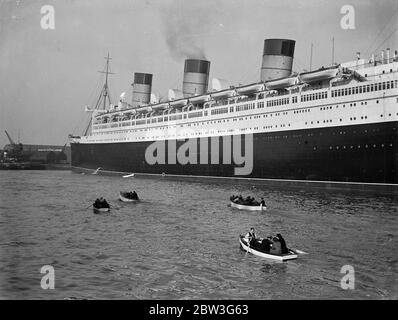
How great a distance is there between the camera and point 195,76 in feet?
216

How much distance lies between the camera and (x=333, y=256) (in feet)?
52.4

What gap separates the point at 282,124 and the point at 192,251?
30.3 meters

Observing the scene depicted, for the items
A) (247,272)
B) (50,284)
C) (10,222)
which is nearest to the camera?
(50,284)

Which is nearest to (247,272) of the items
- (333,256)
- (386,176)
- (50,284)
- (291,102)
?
(333,256)

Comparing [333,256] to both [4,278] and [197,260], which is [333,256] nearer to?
[197,260]

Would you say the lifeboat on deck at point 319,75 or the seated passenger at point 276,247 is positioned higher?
the lifeboat on deck at point 319,75

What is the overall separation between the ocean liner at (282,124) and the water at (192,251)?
8312mm

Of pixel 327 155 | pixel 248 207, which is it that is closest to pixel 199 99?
pixel 327 155

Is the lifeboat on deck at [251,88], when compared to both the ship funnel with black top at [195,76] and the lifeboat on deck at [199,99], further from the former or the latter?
the ship funnel with black top at [195,76]

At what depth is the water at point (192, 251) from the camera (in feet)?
40.2

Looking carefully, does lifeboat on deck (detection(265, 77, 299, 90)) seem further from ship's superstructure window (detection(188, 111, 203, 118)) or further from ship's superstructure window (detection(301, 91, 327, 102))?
ship's superstructure window (detection(188, 111, 203, 118))

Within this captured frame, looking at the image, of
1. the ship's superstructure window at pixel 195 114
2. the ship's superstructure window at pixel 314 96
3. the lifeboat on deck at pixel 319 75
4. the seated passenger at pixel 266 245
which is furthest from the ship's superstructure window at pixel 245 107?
the seated passenger at pixel 266 245

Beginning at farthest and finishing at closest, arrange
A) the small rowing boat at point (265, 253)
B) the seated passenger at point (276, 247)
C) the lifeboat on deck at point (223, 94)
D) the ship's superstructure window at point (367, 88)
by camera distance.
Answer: the lifeboat on deck at point (223, 94) < the ship's superstructure window at point (367, 88) < the seated passenger at point (276, 247) < the small rowing boat at point (265, 253)

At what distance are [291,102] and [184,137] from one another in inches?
765
